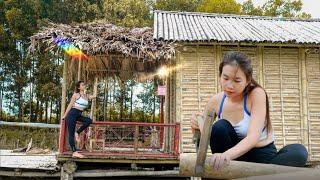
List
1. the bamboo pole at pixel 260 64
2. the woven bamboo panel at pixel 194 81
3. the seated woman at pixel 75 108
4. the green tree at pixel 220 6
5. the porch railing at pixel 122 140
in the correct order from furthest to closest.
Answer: the green tree at pixel 220 6, the bamboo pole at pixel 260 64, the woven bamboo panel at pixel 194 81, the porch railing at pixel 122 140, the seated woman at pixel 75 108

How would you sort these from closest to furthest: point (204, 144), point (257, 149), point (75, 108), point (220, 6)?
point (204, 144), point (257, 149), point (75, 108), point (220, 6)

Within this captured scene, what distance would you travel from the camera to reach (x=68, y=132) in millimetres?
8211

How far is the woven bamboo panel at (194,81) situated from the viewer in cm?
991

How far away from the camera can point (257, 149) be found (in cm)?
219

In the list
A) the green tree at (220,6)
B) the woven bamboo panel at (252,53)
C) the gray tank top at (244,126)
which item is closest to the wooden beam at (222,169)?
the gray tank top at (244,126)

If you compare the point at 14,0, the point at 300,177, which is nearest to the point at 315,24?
the point at 300,177

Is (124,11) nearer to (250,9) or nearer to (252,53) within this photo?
(250,9)

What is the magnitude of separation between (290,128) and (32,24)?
16.0 meters

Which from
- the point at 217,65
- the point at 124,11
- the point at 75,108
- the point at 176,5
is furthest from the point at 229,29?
the point at 176,5

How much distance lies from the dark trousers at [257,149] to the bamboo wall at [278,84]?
7.65 m

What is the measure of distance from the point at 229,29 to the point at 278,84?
6.14 ft

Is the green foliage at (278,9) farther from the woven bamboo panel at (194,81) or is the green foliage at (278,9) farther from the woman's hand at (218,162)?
the woman's hand at (218,162)

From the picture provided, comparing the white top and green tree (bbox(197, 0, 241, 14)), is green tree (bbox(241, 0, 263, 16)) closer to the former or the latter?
green tree (bbox(197, 0, 241, 14))

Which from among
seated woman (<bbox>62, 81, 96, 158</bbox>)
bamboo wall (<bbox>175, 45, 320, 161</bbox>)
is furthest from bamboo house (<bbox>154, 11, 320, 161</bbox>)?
seated woman (<bbox>62, 81, 96, 158</bbox>)
